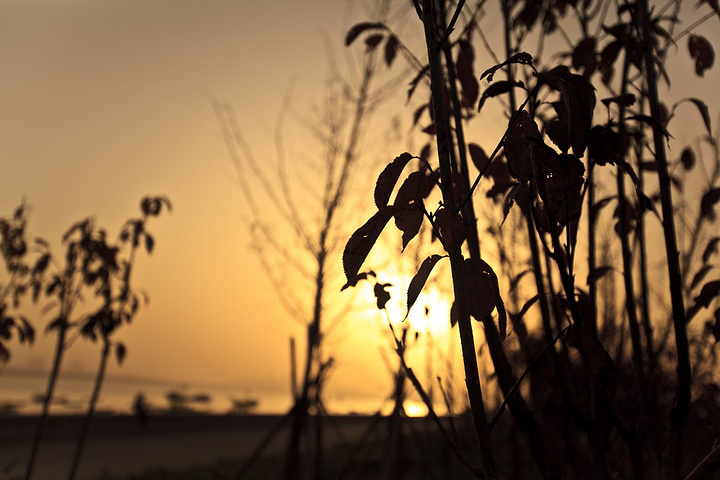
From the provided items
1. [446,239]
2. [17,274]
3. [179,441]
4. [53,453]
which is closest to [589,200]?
[446,239]

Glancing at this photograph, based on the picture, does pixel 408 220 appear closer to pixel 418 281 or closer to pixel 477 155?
pixel 418 281

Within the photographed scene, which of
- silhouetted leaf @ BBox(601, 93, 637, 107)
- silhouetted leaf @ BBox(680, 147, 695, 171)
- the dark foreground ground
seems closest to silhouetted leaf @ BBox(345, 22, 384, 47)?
silhouetted leaf @ BBox(601, 93, 637, 107)

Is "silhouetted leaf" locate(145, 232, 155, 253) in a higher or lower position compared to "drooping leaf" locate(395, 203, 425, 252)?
higher

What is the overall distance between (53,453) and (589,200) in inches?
257

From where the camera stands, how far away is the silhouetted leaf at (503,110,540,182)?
3.23 feet

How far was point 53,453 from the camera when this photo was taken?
613 cm

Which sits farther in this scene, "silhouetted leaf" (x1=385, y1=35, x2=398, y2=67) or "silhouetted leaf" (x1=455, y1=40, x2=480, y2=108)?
"silhouetted leaf" (x1=385, y1=35, x2=398, y2=67)

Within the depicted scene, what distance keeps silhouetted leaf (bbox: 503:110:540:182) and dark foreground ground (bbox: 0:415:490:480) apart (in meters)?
2.55

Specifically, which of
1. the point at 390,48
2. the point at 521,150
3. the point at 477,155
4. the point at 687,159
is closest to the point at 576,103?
the point at 521,150

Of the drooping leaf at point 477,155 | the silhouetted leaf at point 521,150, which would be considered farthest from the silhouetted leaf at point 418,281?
the drooping leaf at point 477,155

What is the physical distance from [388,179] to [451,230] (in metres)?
0.16

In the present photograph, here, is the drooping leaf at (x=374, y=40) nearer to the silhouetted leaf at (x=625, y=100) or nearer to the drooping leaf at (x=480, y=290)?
the silhouetted leaf at (x=625, y=100)

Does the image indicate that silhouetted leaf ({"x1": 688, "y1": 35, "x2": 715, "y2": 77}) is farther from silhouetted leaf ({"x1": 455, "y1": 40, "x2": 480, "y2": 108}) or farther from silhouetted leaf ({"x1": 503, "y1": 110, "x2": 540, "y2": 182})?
silhouetted leaf ({"x1": 503, "y1": 110, "x2": 540, "y2": 182})

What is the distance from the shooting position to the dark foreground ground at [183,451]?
512 cm
